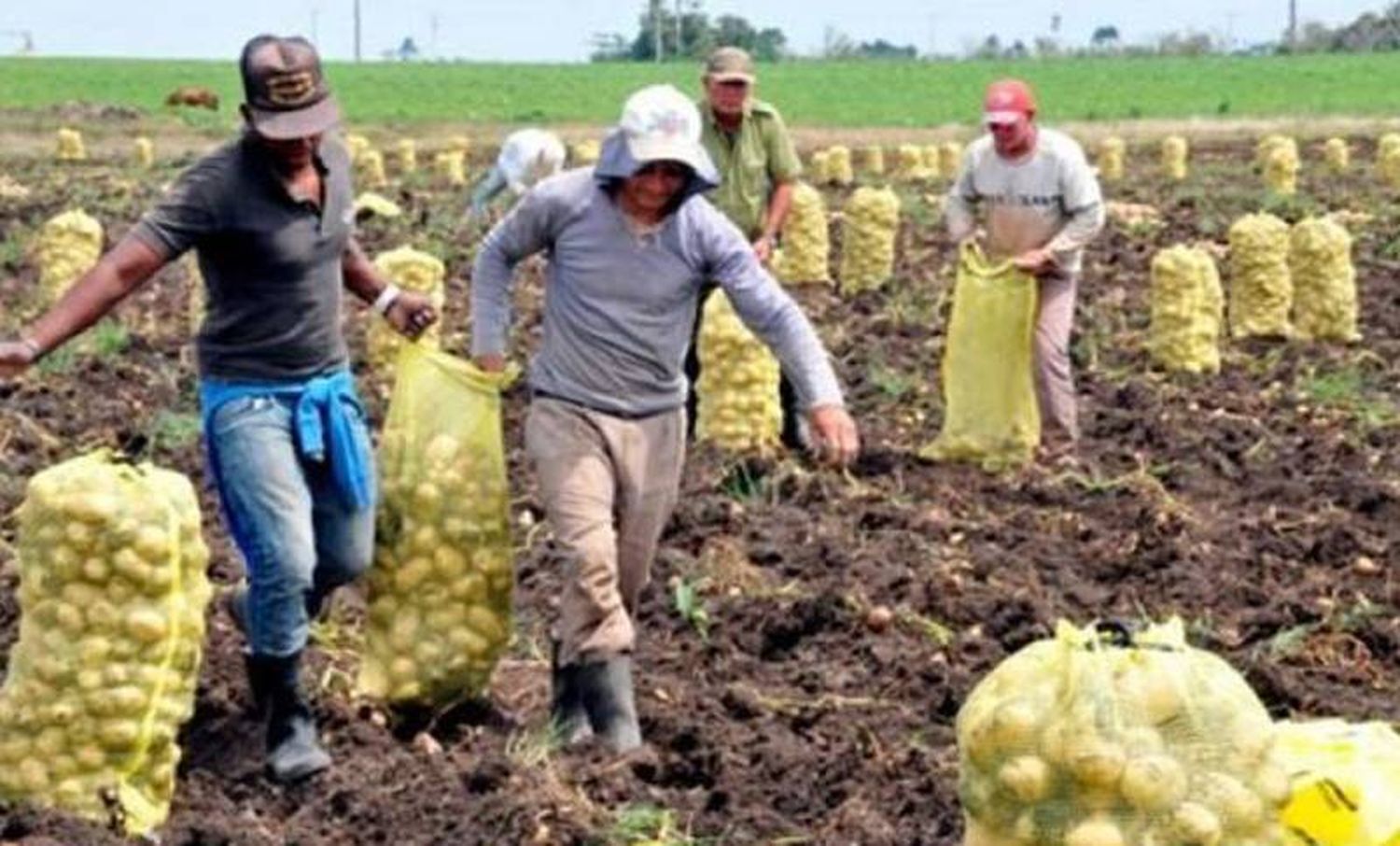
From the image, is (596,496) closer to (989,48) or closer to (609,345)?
(609,345)

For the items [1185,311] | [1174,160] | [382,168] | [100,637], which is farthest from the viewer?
[382,168]

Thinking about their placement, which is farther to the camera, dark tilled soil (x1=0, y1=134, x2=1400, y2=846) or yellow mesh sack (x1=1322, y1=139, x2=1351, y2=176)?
yellow mesh sack (x1=1322, y1=139, x2=1351, y2=176)

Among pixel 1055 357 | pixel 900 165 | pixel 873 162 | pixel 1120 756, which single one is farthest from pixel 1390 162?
pixel 1120 756

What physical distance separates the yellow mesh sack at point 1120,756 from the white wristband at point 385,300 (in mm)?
2814

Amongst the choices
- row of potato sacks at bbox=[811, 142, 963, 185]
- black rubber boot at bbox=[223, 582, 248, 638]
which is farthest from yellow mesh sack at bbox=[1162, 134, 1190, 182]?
black rubber boot at bbox=[223, 582, 248, 638]

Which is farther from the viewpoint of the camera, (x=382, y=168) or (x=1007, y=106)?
(x=382, y=168)

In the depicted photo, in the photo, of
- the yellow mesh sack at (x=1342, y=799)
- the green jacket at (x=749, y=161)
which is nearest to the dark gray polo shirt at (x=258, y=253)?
the yellow mesh sack at (x=1342, y=799)

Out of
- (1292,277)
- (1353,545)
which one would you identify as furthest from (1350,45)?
(1353,545)

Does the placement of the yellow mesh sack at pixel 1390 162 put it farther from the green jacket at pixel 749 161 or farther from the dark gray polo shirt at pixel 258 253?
the dark gray polo shirt at pixel 258 253

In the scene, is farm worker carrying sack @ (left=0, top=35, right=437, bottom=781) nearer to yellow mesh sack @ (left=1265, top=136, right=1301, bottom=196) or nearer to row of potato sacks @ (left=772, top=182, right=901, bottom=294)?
row of potato sacks @ (left=772, top=182, right=901, bottom=294)

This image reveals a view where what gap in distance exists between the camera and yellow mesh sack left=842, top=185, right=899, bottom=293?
17016 millimetres

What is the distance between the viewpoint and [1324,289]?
14070mm

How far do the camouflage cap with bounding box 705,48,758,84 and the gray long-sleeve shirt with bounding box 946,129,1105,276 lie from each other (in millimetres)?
946

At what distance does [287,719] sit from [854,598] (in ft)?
7.52
